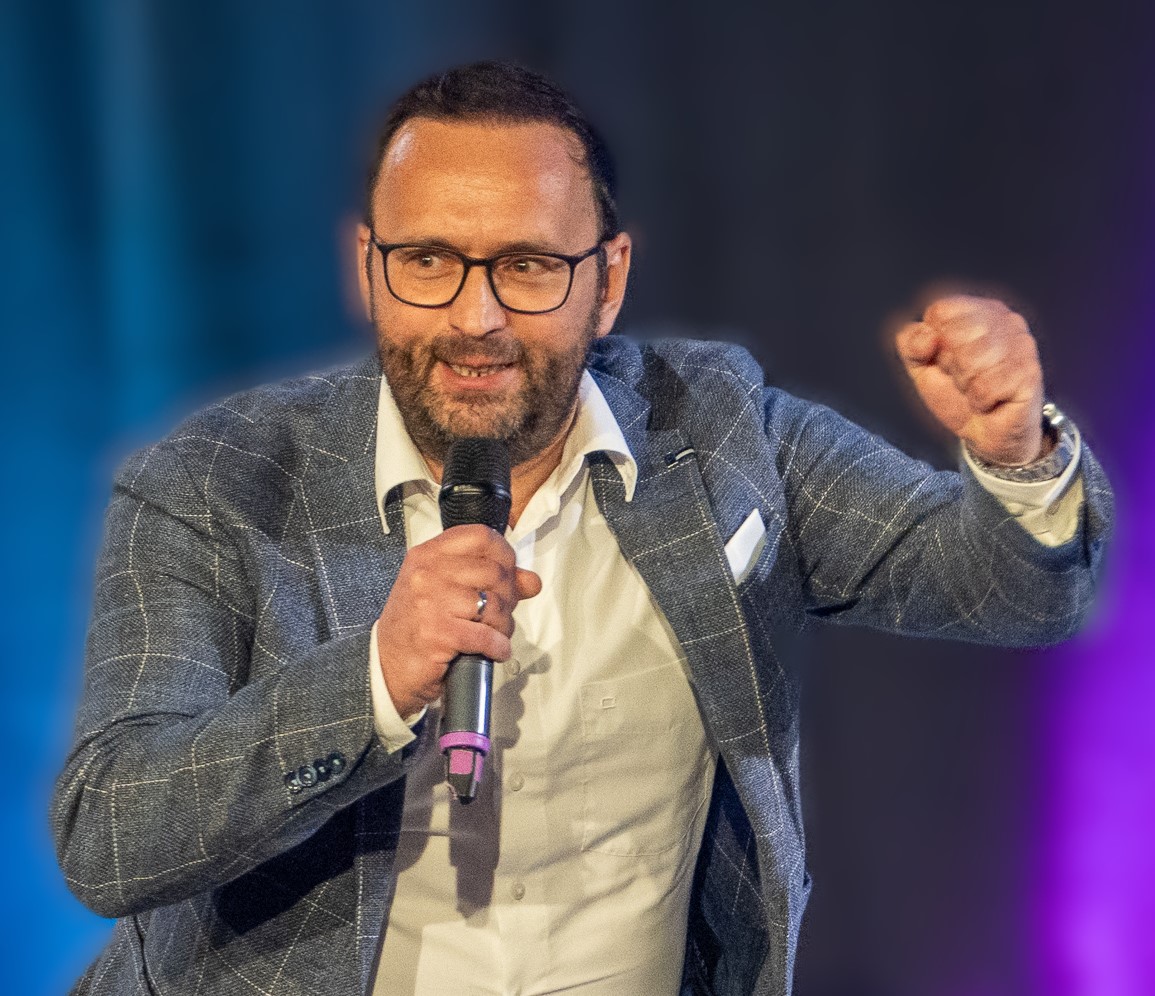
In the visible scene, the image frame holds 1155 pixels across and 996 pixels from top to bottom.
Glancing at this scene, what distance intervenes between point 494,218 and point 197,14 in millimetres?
1515

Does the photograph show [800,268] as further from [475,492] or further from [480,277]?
[475,492]

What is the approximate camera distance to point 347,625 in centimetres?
170

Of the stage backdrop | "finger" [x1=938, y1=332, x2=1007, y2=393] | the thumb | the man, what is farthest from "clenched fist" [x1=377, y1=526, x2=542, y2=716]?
the stage backdrop

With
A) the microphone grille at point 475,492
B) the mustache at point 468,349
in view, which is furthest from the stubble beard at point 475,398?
the microphone grille at point 475,492

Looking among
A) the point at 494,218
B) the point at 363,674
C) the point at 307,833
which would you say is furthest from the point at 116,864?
the point at 494,218

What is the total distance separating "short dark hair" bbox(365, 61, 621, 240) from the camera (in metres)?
1.78

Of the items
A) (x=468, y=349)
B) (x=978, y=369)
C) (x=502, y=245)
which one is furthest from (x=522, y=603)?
(x=978, y=369)

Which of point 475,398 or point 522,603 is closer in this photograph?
point 475,398

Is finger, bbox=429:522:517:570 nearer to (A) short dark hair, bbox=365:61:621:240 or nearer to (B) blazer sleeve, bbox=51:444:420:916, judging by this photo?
(B) blazer sleeve, bbox=51:444:420:916

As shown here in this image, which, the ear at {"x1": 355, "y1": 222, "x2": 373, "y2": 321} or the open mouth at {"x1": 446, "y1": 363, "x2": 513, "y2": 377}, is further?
the ear at {"x1": 355, "y1": 222, "x2": 373, "y2": 321}

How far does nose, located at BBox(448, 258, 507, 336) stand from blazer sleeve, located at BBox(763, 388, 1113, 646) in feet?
1.53

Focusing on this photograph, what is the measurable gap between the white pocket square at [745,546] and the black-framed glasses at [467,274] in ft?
1.20

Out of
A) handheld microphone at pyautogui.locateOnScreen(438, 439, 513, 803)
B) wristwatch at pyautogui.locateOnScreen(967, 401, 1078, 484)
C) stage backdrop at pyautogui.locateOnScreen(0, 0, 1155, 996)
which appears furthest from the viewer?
stage backdrop at pyautogui.locateOnScreen(0, 0, 1155, 996)

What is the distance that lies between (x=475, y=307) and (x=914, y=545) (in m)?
0.65
